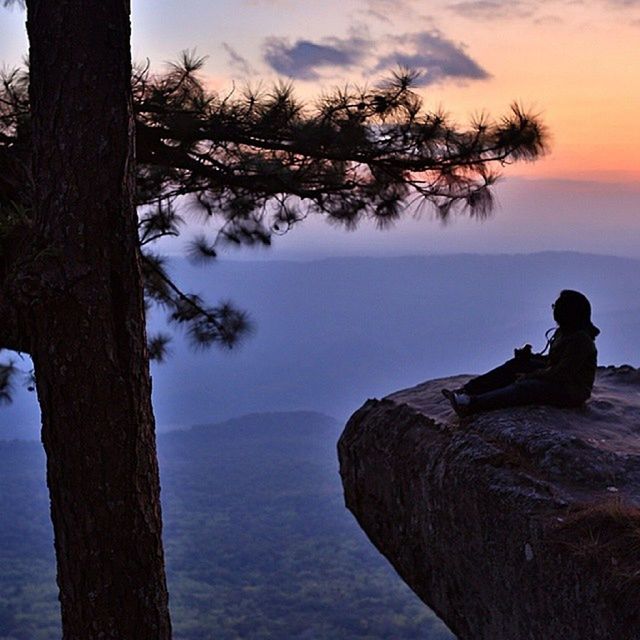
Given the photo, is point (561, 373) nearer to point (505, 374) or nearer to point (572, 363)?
point (572, 363)

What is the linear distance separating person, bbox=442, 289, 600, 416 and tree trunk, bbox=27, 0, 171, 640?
2261 mm

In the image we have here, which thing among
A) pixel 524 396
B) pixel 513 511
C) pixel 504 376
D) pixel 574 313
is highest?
pixel 574 313

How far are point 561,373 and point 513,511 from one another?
1301mm

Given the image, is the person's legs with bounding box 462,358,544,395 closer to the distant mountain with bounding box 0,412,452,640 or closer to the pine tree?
the pine tree

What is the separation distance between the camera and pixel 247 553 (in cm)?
8250

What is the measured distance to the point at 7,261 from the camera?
5.64 meters

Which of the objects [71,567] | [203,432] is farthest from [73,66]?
[203,432]

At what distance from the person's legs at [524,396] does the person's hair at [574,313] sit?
40cm

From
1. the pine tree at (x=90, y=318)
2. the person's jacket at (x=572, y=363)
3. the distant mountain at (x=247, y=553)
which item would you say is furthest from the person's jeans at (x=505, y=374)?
the distant mountain at (x=247, y=553)

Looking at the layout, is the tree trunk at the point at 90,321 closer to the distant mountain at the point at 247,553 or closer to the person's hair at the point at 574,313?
the person's hair at the point at 574,313

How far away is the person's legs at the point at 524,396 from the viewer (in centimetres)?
531

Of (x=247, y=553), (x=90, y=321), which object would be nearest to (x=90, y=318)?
(x=90, y=321)

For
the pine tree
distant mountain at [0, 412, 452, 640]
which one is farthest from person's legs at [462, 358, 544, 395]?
distant mountain at [0, 412, 452, 640]

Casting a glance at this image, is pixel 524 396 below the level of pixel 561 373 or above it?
below
